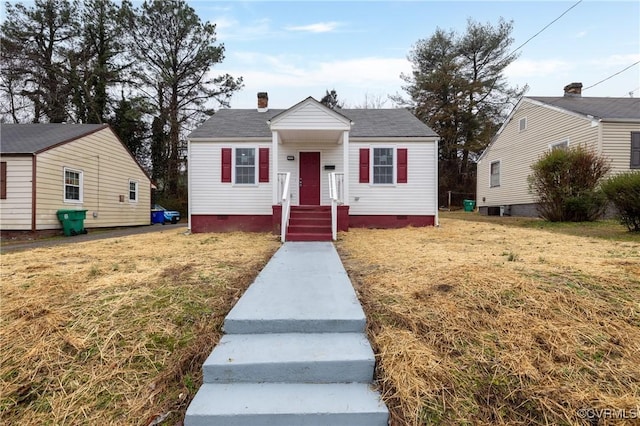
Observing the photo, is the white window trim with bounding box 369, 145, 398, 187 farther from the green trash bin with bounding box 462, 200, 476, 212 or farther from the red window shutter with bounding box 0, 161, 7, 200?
the green trash bin with bounding box 462, 200, 476, 212

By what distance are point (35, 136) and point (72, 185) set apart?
7.78 feet

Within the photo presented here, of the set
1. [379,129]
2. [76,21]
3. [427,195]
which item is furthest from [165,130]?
[427,195]

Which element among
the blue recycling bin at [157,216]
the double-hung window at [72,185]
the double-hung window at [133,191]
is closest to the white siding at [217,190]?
the double-hung window at [72,185]

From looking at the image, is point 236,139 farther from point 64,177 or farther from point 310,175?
point 64,177

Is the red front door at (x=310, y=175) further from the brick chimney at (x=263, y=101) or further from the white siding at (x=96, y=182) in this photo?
the white siding at (x=96, y=182)

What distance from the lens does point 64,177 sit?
12.3 meters

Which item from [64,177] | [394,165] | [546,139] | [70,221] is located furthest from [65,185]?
[546,139]

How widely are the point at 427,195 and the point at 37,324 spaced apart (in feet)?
33.3

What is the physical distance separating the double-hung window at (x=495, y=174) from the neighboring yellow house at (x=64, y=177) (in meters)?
19.8

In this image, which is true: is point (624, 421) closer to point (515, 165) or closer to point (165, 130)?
point (515, 165)

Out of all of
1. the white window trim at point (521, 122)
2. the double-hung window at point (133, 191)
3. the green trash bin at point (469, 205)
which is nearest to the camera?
the white window trim at point (521, 122)

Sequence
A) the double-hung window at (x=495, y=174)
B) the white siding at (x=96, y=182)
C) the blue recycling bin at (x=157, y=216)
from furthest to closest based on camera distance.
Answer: the blue recycling bin at (x=157, y=216) < the double-hung window at (x=495, y=174) < the white siding at (x=96, y=182)

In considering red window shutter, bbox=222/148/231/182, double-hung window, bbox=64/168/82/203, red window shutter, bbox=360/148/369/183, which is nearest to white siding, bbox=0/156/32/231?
double-hung window, bbox=64/168/82/203

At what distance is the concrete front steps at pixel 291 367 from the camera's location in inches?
74.1
